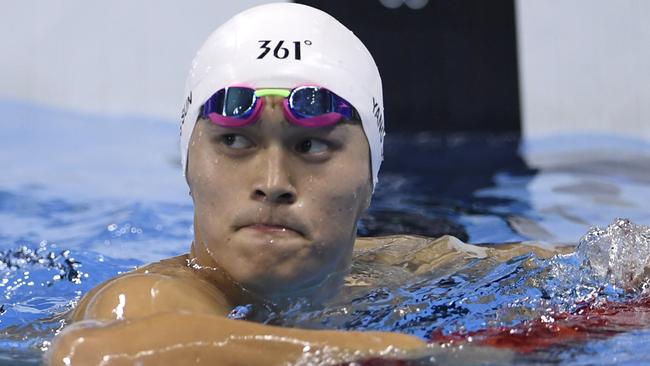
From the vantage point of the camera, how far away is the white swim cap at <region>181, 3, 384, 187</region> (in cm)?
198

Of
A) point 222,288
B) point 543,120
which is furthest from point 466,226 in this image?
Answer: point 543,120

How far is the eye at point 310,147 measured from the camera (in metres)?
1.91

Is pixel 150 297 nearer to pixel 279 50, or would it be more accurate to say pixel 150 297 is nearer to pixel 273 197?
pixel 273 197

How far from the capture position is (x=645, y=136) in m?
5.68

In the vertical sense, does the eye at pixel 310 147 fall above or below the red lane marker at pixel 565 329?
above

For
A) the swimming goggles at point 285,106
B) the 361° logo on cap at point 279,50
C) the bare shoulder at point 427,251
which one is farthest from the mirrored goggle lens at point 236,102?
the bare shoulder at point 427,251

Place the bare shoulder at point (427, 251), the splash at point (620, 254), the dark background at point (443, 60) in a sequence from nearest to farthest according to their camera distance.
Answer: the splash at point (620, 254)
the bare shoulder at point (427, 251)
the dark background at point (443, 60)

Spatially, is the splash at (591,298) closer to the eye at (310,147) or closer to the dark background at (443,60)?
the eye at (310,147)

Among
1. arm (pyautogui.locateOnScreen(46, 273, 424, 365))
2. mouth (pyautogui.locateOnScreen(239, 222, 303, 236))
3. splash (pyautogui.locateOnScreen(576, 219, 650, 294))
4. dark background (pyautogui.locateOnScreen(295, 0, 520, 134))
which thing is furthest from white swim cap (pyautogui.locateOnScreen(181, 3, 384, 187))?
dark background (pyautogui.locateOnScreen(295, 0, 520, 134))

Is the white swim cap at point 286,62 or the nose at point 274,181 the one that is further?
the white swim cap at point 286,62

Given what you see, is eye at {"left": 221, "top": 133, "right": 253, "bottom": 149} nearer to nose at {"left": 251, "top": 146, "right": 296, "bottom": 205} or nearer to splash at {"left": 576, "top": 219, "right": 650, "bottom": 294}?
nose at {"left": 251, "top": 146, "right": 296, "bottom": 205}

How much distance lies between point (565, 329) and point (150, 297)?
0.75 meters

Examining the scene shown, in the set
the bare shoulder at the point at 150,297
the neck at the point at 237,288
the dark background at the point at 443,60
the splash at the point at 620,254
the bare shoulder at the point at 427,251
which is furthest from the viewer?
the dark background at the point at 443,60

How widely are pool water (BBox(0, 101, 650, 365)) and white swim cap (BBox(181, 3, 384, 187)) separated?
1.22 feet
